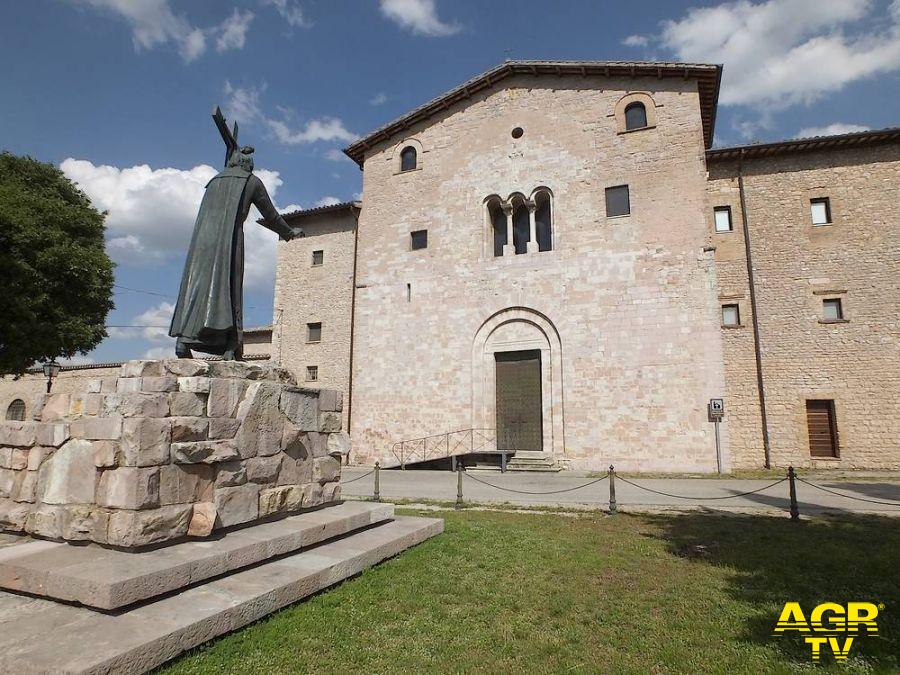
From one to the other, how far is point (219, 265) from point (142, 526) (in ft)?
9.36

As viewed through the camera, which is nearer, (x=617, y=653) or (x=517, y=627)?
(x=617, y=653)

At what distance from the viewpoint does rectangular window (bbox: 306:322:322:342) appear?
879 inches

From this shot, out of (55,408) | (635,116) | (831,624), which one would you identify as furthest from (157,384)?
(635,116)

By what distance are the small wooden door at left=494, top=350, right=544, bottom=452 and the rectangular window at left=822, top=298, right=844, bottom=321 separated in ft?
30.3

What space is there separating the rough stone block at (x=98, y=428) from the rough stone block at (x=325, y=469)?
223cm

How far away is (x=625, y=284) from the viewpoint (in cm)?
1688

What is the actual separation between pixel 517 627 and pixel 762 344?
53.6 feet

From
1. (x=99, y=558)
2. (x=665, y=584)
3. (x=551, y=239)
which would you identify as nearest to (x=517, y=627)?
(x=665, y=584)

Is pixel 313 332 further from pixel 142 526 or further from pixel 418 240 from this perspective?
pixel 142 526

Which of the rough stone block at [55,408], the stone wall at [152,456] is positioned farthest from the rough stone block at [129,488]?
the rough stone block at [55,408]

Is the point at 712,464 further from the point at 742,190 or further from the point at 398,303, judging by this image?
the point at 398,303

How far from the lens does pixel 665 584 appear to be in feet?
16.4

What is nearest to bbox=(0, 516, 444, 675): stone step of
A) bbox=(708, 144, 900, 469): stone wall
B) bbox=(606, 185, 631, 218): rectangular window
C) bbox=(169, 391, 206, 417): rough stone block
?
bbox=(169, 391, 206, 417): rough stone block

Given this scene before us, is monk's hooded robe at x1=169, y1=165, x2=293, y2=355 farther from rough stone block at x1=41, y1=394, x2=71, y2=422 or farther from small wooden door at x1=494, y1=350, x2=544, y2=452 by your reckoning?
small wooden door at x1=494, y1=350, x2=544, y2=452
